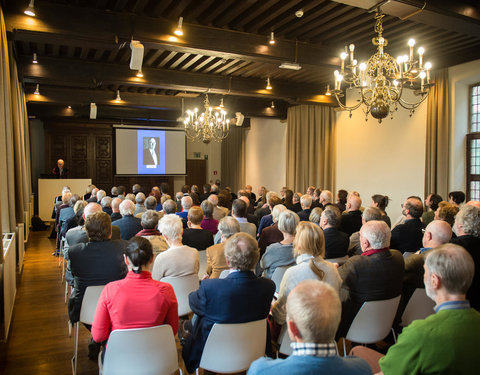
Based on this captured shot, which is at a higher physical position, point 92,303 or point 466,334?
point 466,334

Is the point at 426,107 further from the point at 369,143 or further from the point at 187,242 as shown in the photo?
the point at 187,242

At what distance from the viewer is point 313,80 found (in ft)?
31.2

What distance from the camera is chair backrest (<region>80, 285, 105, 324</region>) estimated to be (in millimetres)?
2979

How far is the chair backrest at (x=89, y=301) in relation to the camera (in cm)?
298

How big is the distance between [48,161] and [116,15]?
9.97 metres

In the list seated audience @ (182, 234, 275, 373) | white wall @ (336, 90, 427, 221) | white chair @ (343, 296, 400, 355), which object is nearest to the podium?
white wall @ (336, 90, 427, 221)

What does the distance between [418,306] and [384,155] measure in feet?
22.4

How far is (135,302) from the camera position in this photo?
2.23 metres

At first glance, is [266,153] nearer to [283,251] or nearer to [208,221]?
[208,221]

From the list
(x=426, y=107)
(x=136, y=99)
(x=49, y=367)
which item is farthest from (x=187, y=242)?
(x=136, y=99)

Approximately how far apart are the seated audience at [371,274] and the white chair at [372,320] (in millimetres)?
55

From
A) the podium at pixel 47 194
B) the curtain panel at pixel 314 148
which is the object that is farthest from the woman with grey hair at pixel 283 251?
the podium at pixel 47 194

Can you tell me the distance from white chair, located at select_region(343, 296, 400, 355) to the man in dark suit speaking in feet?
40.8

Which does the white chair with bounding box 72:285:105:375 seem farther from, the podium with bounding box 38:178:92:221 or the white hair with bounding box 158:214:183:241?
the podium with bounding box 38:178:92:221
